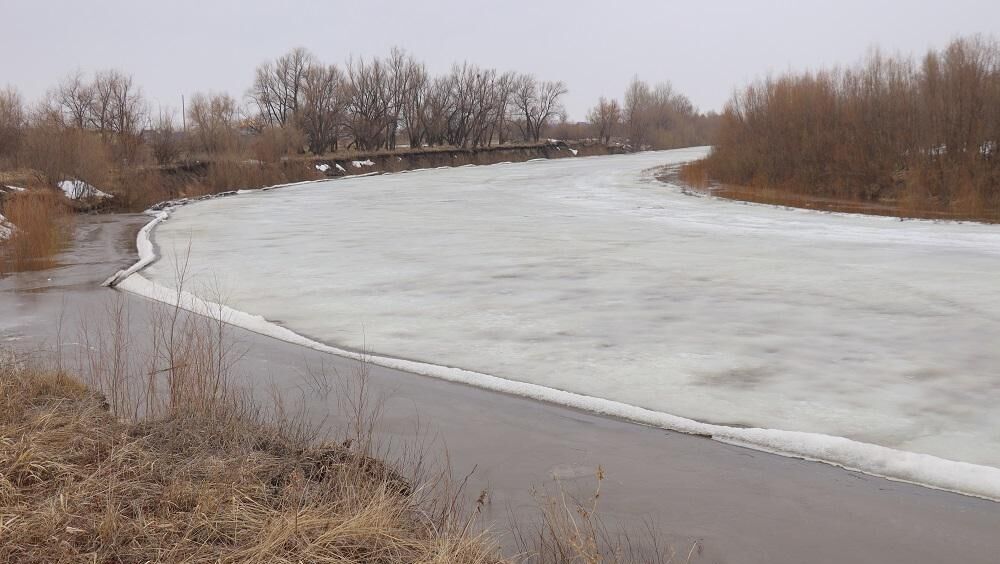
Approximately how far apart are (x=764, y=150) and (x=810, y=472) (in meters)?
23.3

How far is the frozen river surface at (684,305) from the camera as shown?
603 centimetres

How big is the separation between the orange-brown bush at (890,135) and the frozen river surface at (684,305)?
12.7ft

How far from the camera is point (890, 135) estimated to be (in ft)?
71.3

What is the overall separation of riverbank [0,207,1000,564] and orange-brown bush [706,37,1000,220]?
15.0 metres

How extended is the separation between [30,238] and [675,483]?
1526 cm

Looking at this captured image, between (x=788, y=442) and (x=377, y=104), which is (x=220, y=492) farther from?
(x=377, y=104)

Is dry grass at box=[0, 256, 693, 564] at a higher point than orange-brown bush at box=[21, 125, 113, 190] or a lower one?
lower

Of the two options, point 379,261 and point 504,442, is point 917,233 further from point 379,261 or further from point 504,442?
point 504,442

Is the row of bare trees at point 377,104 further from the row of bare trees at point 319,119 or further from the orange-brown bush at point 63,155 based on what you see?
the orange-brown bush at point 63,155

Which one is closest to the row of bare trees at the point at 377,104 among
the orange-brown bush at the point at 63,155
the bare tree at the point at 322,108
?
the bare tree at the point at 322,108

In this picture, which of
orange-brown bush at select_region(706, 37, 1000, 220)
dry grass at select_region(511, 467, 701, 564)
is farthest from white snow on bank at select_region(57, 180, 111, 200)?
dry grass at select_region(511, 467, 701, 564)

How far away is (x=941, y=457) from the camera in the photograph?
4902 mm

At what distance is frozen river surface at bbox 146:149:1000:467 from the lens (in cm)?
603

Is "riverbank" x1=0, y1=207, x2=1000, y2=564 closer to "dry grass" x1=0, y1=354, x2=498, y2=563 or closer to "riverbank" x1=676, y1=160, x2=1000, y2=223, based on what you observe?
"dry grass" x1=0, y1=354, x2=498, y2=563
